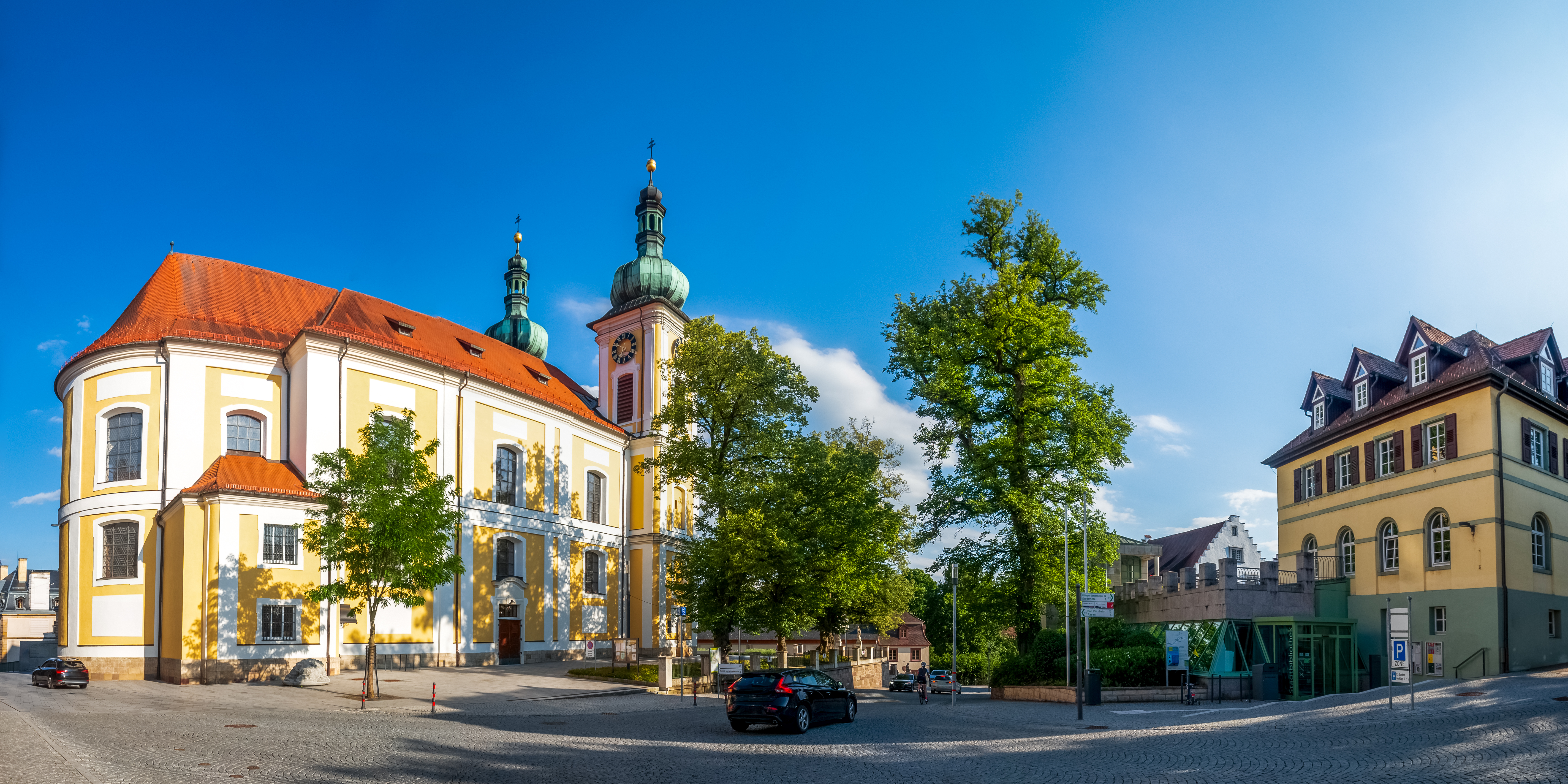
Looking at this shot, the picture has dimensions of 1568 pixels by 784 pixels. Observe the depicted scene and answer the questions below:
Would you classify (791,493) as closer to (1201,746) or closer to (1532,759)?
(1201,746)

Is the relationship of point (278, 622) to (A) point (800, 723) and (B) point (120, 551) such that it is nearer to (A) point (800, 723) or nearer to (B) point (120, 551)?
(B) point (120, 551)

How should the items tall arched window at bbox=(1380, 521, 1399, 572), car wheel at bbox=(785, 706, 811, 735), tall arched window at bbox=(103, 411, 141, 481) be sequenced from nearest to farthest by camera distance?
car wheel at bbox=(785, 706, 811, 735)
tall arched window at bbox=(1380, 521, 1399, 572)
tall arched window at bbox=(103, 411, 141, 481)

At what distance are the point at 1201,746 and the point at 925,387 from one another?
1654 cm

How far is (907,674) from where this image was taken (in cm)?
5462

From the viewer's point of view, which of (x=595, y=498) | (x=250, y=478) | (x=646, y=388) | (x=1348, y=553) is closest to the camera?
(x=250, y=478)

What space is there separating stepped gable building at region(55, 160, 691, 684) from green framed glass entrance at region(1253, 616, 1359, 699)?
79.0ft

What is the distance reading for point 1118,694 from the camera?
26625mm

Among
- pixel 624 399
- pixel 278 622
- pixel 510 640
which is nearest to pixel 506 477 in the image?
pixel 510 640

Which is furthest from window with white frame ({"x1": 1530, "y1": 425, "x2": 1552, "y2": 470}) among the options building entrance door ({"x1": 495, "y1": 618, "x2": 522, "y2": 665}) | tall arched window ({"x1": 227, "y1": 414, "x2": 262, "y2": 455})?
tall arched window ({"x1": 227, "y1": 414, "x2": 262, "y2": 455})

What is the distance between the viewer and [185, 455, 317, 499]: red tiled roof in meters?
32.7

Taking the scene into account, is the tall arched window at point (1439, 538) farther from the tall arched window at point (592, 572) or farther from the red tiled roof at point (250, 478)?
the red tiled roof at point (250, 478)

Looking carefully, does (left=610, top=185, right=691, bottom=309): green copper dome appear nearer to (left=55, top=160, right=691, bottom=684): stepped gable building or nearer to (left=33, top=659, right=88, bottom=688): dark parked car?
(left=55, top=160, right=691, bottom=684): stepped gable building

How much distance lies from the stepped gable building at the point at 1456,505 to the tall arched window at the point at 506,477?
105ft

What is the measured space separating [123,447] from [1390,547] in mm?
45247
